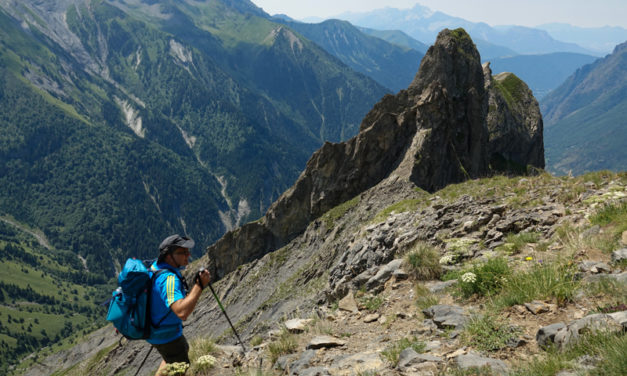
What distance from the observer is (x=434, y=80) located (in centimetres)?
5450

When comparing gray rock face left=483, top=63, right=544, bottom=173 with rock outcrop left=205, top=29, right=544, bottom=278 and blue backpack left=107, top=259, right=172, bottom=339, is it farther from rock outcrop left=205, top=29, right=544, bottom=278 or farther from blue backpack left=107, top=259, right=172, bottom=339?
blue backpack left=107, top=259, right=172, bottom=339

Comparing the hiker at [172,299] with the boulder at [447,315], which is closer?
the hiker at [172,299]

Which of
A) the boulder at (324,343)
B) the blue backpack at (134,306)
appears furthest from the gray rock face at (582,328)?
the blue backpack at (134,306)

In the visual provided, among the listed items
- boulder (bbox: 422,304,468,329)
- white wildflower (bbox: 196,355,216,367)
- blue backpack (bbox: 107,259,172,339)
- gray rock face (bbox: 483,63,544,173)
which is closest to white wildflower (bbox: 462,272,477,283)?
boulder (bbox: 422,304,468,329)

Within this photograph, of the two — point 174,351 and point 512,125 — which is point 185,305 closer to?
point 174,351

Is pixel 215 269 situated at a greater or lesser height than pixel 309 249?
lesser

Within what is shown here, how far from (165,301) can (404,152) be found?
136 ft

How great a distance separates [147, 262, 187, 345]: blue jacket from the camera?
25.0 ft

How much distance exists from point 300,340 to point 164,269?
13.0 ft

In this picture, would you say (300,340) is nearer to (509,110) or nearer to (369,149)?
(369,149)

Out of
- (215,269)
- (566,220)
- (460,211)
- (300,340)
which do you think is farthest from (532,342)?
(215,269)

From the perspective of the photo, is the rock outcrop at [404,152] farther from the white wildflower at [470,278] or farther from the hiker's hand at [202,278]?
the hiker's hand at [202,278]

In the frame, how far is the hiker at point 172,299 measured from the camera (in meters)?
7.39

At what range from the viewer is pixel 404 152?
46.3 meters
